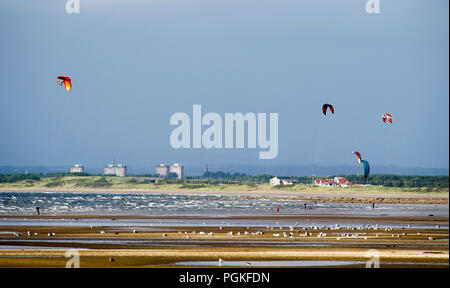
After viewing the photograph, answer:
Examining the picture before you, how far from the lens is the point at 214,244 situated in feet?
102

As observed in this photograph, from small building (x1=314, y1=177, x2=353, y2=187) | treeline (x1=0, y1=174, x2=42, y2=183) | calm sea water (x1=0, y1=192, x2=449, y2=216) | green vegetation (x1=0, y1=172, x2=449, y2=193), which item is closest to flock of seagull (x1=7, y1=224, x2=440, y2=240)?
calm sea water (x1=0, y1=192, x2=449, y2=216)

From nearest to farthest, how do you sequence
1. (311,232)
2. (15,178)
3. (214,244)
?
1. (214,244)
2. (311,232)
3. (15,178)

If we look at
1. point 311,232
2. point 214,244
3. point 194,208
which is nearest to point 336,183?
point 194,208

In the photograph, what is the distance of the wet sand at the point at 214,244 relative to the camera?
25.8 meters

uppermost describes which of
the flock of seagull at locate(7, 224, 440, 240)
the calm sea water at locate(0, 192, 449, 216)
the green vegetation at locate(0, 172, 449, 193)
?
the flock of seagull at locate(7, 224, 440, 240)

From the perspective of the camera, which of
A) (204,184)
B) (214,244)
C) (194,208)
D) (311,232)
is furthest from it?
(204,184)

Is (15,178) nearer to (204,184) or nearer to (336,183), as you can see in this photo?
(204,184)

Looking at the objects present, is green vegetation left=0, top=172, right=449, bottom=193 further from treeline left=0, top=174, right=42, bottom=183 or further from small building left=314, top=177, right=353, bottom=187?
small building left=314, top=177, right=353, bottom=187

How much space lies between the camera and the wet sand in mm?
25834

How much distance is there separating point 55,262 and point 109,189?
159429mm

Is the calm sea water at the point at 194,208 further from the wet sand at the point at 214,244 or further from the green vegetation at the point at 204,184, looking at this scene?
the green vegetation at the point at 204,184

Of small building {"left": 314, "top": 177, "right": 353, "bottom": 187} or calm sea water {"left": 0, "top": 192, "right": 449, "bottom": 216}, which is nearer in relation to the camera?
calm sea water {"left": 0, "top": 192, "right": 449, "bottom": 216}
